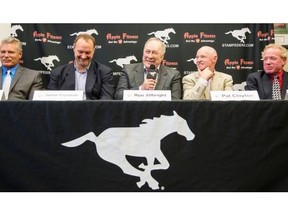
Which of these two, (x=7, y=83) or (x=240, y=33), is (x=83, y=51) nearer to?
(x=7, y=83)

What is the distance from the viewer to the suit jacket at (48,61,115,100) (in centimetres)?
277

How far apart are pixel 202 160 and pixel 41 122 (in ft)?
2.97

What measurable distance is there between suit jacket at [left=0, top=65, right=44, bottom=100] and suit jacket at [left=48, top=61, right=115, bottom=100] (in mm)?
139

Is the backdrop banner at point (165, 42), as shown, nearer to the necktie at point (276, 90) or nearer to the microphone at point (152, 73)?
the necktie at point (276, 90)

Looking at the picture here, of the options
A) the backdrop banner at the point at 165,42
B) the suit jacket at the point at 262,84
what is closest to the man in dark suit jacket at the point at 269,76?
the suit jacket at the point at 262,84

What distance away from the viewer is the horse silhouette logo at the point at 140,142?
1.90 meters

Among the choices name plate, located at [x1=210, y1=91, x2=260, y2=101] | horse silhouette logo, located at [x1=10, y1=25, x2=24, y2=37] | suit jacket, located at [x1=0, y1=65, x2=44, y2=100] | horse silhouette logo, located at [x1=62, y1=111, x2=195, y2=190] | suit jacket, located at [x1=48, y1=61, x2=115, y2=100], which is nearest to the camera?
horse silhouette logo, located at [x1=62, y1=111, x2=195, y2=190]

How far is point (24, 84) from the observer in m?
2.70

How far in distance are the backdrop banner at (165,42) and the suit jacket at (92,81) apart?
51 centimetres

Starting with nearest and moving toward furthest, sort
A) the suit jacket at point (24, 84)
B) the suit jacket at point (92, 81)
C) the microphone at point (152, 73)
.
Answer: the microphone at point (152, 73)
the suit jacket at point (24, 84)
the suit jacket at point (92, 81)

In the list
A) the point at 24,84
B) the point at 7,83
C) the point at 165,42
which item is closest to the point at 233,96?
the point at 165,42

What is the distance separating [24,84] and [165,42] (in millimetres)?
1387

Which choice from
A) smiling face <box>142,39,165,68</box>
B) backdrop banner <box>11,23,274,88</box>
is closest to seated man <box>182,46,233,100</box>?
smiling face <box>142,39,165,68</box>

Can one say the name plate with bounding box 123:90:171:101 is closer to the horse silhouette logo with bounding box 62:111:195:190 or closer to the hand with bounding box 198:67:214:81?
the horse silhouette logo with bounding box 62:111:195:190
